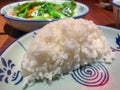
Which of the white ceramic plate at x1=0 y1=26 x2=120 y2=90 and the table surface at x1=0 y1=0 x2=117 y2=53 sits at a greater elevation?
the white ceramic plate at x1=0 y1=26 x2=120 y2=90

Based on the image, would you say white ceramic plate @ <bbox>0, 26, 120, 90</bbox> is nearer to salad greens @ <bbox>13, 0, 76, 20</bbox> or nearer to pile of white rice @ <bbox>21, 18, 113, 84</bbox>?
pile of white rice @ <bbox>21, 18, 113, 84</bbox>

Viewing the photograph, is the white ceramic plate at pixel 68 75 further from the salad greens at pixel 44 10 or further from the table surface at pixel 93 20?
the salad greens at pixel 44 10

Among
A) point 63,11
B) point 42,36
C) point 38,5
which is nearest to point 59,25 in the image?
point 42,36

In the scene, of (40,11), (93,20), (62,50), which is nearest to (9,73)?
(62,50)

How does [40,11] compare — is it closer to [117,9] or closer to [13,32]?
[13,32]

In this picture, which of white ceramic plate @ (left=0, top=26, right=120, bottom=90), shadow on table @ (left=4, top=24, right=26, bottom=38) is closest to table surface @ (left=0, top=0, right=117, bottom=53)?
shadow on table @ (left=4, top=24, right=26, bottom=38)

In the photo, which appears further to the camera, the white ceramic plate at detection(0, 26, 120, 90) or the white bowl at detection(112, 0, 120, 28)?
the white bowl at detection(112, 0, 120, 28)
